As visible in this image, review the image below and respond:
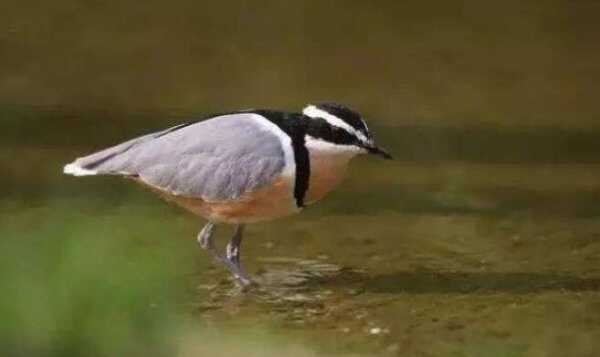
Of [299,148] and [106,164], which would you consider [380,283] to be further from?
[106,164]

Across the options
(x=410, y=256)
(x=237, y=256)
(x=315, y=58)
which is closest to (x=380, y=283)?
(x=410, y=256)

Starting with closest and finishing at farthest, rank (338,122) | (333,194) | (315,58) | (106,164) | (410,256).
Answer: (338,122) < (106,164) < (410,256) < (333,194) < (315,58)

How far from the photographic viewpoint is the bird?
185 cm

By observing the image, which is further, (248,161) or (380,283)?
(380,283)

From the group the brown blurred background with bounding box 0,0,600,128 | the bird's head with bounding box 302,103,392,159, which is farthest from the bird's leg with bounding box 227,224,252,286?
the brown blurred background with bounding box 0,0,600,128

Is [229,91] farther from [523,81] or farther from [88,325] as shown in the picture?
[88,325]

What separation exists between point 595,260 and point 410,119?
3.71ft

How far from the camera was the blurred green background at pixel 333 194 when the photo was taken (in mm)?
399

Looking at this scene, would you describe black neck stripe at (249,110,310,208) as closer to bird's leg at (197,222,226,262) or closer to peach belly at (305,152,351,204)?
peach belly at (305,152,351,204)

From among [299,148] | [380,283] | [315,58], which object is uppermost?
[299,148]

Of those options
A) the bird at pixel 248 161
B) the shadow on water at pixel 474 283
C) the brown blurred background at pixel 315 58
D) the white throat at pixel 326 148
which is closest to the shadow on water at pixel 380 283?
the shadow on water at pixel 474 283

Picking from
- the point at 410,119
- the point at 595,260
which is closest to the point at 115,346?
the point at 595,260

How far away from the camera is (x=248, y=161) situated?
1863 millimetres

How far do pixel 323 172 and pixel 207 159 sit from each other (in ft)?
0.70
